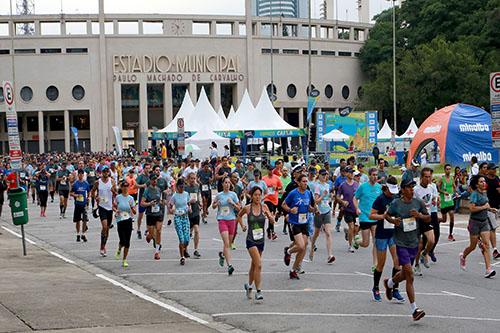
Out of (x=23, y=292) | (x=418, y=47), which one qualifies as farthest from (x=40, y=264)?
(x=418, y=47)

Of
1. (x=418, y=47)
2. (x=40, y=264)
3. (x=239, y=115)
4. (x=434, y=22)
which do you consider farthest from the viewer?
(x=434, y=22)

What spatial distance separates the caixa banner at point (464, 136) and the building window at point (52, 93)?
2045 inches

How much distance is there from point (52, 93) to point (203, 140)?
39195mm

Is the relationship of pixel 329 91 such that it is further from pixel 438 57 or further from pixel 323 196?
pixel 323 196

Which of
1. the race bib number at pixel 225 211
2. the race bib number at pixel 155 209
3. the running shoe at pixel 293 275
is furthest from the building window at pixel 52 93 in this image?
the running shoe at pixel 293 275

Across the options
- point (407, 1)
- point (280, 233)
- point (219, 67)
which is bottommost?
point (280, 233)

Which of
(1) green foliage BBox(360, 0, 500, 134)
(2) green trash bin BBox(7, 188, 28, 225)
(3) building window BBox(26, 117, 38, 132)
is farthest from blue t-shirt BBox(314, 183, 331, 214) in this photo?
(3) building window BBox(26, 117, 38, 132)

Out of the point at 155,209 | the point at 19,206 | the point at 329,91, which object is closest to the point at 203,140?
the point at 19,206

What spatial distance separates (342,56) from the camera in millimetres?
89250

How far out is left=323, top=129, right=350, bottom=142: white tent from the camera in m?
46.1

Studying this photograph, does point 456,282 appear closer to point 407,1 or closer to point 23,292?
point 23,292

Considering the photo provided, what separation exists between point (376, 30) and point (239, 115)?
45962 millimetres

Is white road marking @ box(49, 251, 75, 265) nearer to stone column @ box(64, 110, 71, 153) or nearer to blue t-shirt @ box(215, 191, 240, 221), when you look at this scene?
blue t-shirt @ box(215, 191, 240, 221)

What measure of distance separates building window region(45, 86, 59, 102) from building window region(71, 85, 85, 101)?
64.8 inches
